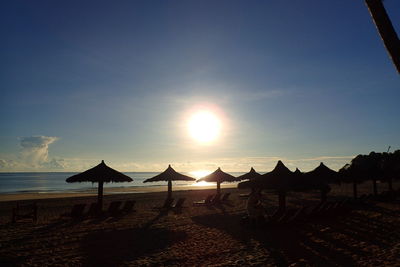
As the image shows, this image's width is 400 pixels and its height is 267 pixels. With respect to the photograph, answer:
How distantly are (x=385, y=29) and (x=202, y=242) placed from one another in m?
6.86

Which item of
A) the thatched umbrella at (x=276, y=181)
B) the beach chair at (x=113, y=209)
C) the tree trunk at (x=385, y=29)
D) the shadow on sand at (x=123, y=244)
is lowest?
the shadow on sand at (x=123, y=244)

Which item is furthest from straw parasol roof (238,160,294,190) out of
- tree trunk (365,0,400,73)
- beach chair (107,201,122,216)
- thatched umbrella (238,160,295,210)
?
beach chair (107,201,122,216)

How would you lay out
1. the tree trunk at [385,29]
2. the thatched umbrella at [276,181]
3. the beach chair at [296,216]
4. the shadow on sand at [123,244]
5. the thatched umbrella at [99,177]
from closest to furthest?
the tree trunk at [385,29] → the shadow on sand at [123,244] → the beach chair at [296,216] → the thatched umbrella at [276,181] → the thatched umbrella at [99,177]

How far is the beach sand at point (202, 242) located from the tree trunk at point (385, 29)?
4200 millimetres

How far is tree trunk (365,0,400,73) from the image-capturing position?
611cm

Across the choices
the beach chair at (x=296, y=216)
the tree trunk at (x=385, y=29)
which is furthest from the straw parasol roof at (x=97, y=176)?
the tree trunk at (x=385, y=29)

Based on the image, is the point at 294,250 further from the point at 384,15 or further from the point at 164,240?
the point at 384,15

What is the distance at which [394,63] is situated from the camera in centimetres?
605

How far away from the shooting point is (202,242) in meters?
9.26

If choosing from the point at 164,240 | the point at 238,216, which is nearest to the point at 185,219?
the point at 238,216

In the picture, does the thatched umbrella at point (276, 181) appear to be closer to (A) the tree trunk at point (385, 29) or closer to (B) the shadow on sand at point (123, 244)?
(B) the shadow on sand at point (123, 244)

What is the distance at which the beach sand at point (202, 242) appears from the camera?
24.1ft

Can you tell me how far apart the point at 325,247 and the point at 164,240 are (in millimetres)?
4446

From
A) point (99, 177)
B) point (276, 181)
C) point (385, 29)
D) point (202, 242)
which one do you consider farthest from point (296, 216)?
point (99, 177)
